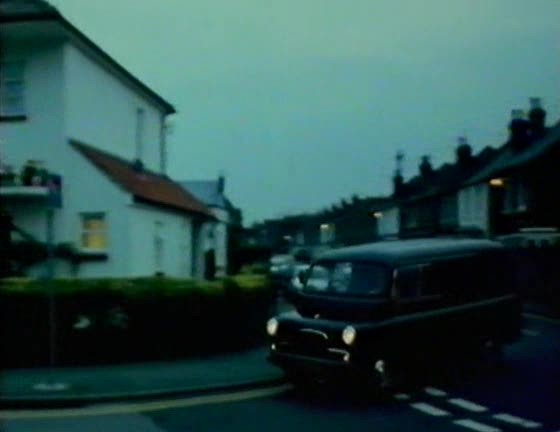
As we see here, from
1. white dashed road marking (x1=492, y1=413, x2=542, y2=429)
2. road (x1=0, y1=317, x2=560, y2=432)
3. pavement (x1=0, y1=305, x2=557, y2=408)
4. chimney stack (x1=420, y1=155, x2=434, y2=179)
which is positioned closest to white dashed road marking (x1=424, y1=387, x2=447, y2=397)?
road (x1=0, y1=317, x2=560, y2=432)

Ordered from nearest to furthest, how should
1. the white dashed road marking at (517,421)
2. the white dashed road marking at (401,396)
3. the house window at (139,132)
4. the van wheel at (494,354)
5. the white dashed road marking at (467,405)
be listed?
the white dashed road marking at (517,421) < the white dashed road marking at (467,405) < the white dashed road marking at (401,396) < the van wheel at (494,354) < the house window at (139,132)

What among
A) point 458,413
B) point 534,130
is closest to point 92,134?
point 458,413

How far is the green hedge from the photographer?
41.8 ft

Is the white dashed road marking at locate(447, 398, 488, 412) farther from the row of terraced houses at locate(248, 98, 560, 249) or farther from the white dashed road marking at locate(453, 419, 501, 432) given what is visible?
the row of terraced houses at locate(248, 98, 560, 249)

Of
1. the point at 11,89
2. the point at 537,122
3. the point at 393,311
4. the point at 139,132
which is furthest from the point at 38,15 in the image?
the point at 537,122

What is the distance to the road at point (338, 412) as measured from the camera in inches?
345

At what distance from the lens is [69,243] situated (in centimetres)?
2028

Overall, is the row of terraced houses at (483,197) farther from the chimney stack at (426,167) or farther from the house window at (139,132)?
the house window at (139,132)

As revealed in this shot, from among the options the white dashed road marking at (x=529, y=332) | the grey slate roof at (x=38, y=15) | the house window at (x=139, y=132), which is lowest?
the white dashed road marking at (x=529, y=332)

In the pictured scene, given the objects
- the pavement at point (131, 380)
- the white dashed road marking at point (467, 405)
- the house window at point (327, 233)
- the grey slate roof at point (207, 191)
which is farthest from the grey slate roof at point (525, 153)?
the house window at point (327, 233)

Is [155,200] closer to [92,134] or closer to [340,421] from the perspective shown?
[92,134]

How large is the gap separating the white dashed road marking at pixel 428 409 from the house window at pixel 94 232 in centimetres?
1222

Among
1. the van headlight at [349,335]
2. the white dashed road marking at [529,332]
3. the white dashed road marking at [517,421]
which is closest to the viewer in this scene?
the white dashed road marking at [517,421]

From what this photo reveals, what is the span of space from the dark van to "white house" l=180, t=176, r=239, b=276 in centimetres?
1710
